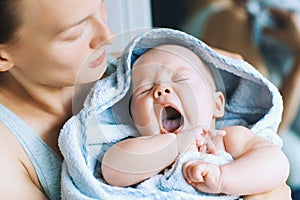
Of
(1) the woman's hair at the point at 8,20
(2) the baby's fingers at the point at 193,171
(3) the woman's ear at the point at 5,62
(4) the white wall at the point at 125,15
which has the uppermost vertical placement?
(1) the woman's hair at the point at 8,20

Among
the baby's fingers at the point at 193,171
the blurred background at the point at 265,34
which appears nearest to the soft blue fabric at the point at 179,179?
the baby's fingers at the point at 193,171

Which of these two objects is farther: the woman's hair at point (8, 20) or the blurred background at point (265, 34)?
the blurred background at point (265, 34)

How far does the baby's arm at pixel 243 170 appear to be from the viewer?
747 mm

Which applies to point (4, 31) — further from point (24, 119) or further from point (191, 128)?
point (191, 128)

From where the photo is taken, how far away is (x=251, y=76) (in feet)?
3.07

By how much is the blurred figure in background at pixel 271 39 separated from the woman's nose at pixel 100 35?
86 centimetres

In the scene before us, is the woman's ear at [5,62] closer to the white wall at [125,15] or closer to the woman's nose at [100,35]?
the woman's nose at [100,35]

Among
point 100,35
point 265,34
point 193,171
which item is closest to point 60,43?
point 100,35

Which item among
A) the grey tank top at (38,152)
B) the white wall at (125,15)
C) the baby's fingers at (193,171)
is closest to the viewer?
the baby's fingers at (193,171)

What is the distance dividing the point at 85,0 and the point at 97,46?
0.28 feet

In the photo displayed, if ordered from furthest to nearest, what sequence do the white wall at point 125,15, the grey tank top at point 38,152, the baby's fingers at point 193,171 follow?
the white wall at point 125,15 → the grey tank top at point 38,152 → the baby's fingers at point 193,171

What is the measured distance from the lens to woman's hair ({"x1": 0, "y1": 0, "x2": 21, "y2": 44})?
74 centimetres

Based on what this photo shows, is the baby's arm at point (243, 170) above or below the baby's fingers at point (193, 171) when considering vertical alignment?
below

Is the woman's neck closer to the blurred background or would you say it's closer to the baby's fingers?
the baby's fingers
